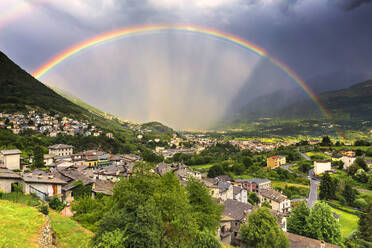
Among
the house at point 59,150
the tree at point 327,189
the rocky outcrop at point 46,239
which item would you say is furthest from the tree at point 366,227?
the house at point 59,150

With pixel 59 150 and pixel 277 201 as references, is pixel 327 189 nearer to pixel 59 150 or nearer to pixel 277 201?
pixel 277 201

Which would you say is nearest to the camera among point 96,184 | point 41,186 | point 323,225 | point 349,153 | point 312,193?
point 41,186

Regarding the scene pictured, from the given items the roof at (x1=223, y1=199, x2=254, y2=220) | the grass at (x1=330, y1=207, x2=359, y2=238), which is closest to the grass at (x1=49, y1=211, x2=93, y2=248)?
the roof at (x1=223, y1=199, x2=254, y2=220)

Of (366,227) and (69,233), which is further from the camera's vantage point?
(366,227)

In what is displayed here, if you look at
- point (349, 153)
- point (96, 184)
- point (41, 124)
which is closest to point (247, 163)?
point (349, 153)

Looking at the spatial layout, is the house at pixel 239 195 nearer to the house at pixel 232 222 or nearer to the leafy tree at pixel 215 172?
the house at pixel 232 222

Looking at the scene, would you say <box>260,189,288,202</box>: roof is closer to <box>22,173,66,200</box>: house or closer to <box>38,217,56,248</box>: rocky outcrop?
<box>22,173,66,200</box>: house

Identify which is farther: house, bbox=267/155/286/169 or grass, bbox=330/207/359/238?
house, bbox=267/155/286/169
